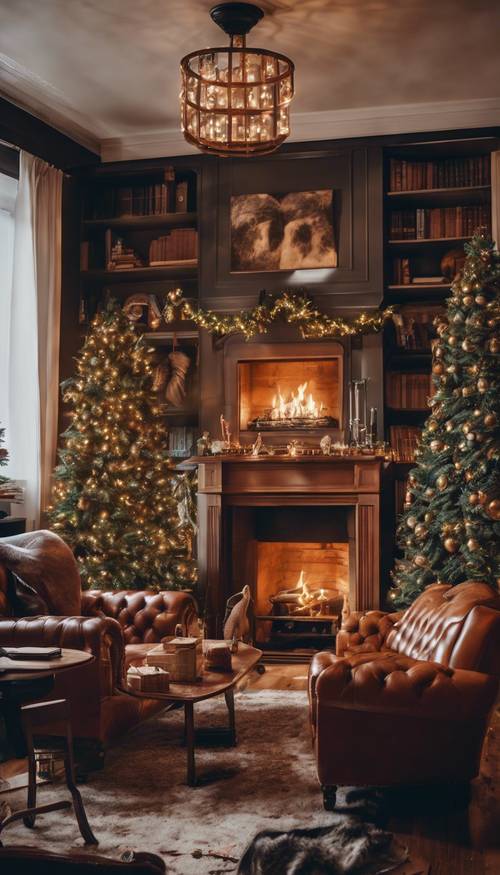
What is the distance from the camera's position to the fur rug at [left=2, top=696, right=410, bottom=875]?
3188mm

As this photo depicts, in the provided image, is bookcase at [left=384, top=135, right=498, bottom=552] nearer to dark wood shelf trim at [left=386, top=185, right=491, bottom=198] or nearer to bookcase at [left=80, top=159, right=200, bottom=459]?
dark wood shelf trim at [left=386, top=185, right=491, bottom=198]

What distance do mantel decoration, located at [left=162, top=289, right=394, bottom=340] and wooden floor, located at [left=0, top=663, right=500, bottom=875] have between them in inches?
143

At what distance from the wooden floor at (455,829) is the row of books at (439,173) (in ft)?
14.9

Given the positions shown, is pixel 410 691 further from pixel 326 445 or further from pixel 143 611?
pixel 326 445

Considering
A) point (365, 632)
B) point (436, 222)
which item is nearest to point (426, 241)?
point (436, 222)

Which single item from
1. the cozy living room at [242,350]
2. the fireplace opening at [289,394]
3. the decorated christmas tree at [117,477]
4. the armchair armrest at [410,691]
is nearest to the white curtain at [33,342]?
the cozy living room at [242,350]

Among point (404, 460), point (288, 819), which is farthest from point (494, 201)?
point (288, 819)

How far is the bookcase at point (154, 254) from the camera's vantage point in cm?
759

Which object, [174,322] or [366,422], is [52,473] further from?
[366,422]

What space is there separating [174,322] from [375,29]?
9.58ft

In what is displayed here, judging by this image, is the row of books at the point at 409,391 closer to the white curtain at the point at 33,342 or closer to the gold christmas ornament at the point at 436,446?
the gold christmas ornament at the point at 436,446

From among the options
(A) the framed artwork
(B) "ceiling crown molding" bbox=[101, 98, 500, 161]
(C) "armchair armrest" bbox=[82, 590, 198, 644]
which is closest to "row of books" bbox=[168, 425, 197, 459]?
(A) the framed artwork

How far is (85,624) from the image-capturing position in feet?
13.7

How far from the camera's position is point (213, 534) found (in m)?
6.89
